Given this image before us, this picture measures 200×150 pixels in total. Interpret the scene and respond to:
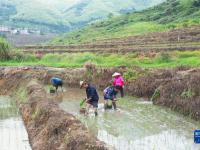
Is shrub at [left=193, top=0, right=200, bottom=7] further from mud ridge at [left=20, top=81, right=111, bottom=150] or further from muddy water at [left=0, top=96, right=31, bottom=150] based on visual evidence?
mud ridge at [left=20, top=81, right=111, bottom=150]

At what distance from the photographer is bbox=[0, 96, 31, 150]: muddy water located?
49.1 feet

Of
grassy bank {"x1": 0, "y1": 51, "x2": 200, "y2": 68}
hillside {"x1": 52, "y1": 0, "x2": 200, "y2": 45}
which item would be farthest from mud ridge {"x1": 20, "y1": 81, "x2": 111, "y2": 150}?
hillside {"x1": 52, "y1": 0, "x2": 200, "y2": 45}

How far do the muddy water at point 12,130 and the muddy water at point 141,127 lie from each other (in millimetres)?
2306

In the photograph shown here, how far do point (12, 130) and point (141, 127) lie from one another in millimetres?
5016

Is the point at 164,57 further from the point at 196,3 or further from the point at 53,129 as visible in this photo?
the point at 196,3

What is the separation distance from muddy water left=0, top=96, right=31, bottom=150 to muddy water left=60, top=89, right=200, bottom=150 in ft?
7.56

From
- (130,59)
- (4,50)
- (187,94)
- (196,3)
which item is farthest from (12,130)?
(196,3)

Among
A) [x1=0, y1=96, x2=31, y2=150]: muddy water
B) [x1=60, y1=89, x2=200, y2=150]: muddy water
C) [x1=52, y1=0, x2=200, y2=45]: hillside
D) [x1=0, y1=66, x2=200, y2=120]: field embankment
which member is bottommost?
[x1=0, y1=96, x2=31, y2=150]: muddy water

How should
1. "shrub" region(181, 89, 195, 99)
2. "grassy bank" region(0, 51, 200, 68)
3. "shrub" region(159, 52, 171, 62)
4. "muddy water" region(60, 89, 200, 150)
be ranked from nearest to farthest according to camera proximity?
"muddy water" region(60, 89, 200, 150)
"shrub" region(181, 89, 195, 99)
"grassy bank" region(0, 51, 200, 68)
"shrub" region(159, 52, 171, 62)

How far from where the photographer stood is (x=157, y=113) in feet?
59.9

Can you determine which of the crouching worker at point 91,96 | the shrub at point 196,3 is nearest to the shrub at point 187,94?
the crouching worker at point 91,96

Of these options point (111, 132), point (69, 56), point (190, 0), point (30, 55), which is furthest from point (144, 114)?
point (190, 0)

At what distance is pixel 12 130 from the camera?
17375mm

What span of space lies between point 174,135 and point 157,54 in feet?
48.5
